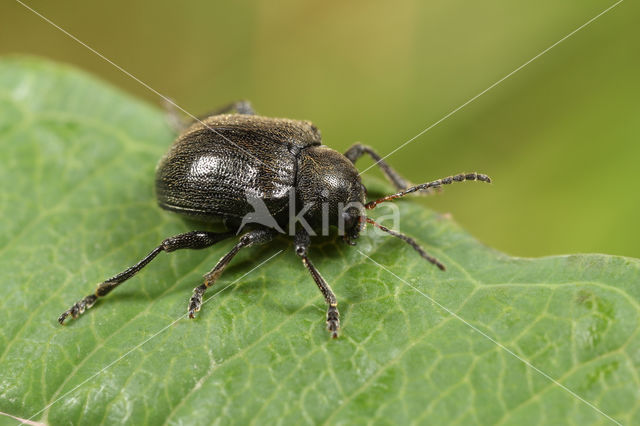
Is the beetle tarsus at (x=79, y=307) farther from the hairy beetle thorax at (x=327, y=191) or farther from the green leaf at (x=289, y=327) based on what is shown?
the hairy beetle thorax at (x=327, y=191)

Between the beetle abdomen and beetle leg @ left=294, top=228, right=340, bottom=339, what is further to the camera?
the beetle abdomen

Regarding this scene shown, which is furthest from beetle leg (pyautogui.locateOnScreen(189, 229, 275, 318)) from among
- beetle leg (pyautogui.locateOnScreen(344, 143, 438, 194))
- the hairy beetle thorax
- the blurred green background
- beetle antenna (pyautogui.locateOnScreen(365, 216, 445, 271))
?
the blurred green background

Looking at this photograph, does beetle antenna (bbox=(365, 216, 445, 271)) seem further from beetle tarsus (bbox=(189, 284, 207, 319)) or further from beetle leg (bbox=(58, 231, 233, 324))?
beetle tarsus (bbox=(189, 284, 207, 319))

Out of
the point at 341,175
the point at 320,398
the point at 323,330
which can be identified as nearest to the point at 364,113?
the point at 341,175

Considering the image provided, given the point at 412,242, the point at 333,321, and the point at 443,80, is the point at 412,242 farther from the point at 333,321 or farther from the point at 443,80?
the point at 443,80

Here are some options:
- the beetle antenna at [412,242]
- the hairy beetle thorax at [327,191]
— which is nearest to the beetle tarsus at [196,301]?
the hairy beetle thorax at [327,191]

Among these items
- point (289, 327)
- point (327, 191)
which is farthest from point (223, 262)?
point (327, 191)

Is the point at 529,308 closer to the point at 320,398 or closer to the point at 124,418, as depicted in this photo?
the point at 320,398
